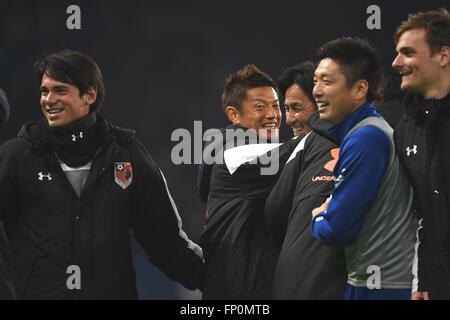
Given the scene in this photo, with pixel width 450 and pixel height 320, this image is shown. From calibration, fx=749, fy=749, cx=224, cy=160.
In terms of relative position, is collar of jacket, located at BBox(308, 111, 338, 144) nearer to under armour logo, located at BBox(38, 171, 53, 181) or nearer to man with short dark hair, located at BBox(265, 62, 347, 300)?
man with short dark hair, located at BBox(265, 62, 347, 300)

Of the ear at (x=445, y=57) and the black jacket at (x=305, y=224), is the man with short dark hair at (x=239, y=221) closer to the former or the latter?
the black jacket at (x=305, y=224)

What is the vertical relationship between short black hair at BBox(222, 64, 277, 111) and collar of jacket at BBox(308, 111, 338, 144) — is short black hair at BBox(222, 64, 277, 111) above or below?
above

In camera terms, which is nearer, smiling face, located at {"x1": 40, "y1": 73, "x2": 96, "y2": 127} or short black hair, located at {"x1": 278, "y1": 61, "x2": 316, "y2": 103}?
smiling face, located at {"x1": 40, "y1": 73, "x2": 96, "y2": 127}

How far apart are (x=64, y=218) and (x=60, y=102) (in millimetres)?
534

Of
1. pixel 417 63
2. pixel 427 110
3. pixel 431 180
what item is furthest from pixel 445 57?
pixel 431 180

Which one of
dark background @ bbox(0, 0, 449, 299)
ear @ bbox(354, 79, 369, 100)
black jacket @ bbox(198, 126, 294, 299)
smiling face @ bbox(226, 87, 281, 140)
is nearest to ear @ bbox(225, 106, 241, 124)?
smiling face @ bbox(226, 87, 281, 140)

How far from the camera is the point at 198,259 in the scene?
3613mm

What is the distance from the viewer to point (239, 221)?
3275 millimetres

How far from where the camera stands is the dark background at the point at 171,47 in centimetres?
836

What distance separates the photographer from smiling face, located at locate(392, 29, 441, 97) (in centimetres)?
274

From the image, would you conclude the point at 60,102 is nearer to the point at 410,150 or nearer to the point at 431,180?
the point at 410,150

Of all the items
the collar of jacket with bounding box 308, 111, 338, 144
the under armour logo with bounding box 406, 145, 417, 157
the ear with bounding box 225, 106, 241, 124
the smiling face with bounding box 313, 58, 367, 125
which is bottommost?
the under armour logo with bounding box 406, 145, 417, 157

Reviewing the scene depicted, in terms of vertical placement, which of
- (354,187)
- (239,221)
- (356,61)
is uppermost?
(356,61)

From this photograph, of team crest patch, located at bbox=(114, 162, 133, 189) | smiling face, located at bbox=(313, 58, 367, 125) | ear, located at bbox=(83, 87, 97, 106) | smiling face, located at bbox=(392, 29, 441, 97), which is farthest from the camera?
ear, located at bbox=(83, 87, 97, 106)
